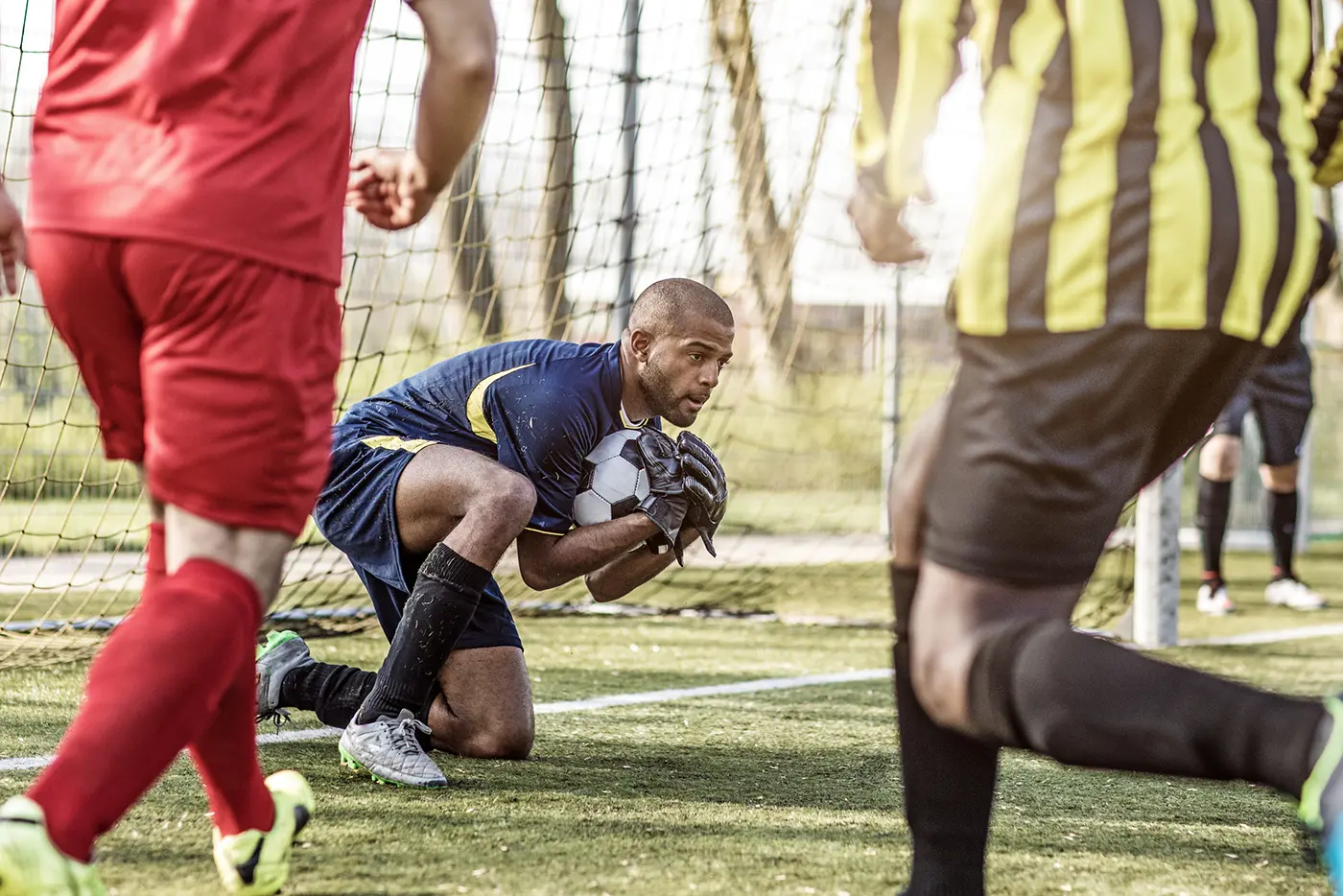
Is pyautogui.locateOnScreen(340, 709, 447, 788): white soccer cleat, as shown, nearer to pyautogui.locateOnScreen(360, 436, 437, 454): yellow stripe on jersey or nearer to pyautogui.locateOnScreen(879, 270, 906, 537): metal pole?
pyautogui.locateOnScreen(360, 436, 437, 454): yellow stripe on jersey

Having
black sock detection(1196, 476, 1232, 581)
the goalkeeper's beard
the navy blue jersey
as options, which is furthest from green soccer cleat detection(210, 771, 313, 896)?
black sock detection(1196, 476, 1232, 581)

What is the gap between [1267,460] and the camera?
6992 millimetres

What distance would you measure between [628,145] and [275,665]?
4.00 metres

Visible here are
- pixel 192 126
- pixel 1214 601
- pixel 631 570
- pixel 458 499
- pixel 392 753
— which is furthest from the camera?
pixel 1214 601

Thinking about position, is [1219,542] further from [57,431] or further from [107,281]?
[107,281]

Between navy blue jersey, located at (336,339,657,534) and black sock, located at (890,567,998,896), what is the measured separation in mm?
1410

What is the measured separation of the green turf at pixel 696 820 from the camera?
2.29m

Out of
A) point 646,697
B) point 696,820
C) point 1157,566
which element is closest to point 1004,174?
point 696,820

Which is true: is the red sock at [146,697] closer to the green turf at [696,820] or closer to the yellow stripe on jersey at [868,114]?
the green turf at [696,820]

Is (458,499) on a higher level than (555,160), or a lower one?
lower

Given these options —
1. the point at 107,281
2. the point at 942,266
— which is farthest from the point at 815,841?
the point at 942,266

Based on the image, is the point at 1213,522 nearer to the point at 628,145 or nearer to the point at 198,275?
the point at 628,145

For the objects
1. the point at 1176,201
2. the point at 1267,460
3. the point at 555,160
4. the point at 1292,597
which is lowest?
the point at 1292,597

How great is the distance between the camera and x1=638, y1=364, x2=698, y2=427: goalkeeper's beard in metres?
3.37
